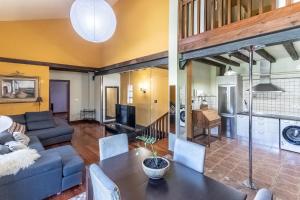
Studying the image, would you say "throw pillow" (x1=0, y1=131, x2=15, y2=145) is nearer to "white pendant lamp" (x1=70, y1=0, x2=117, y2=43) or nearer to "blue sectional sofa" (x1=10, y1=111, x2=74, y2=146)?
"blue sectional sofa" (x1=10, y1=111, x2=74, y2=146)

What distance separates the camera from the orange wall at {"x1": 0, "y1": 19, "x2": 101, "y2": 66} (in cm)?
514

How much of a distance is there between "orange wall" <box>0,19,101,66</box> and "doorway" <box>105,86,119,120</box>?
1.34 m

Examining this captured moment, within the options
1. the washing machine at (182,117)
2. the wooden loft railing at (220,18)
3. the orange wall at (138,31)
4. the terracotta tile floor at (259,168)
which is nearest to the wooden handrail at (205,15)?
the wooden loft railing at (220,18)

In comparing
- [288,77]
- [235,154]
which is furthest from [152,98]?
[288,77]

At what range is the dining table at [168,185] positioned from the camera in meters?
1.23

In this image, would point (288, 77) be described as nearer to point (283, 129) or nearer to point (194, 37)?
point (283, 129)

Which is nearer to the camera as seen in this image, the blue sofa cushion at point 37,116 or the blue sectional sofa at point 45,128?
the blue sectional sofa at point 45,128

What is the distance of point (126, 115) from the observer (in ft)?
18.2

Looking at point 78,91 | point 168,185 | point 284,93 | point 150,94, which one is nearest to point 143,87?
point 150,94

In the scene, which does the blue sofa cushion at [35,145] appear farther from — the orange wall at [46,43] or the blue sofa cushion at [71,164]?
the orange wall at [46,43]

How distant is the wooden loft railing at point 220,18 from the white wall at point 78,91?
235 inches

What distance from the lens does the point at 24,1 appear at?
3.89 m

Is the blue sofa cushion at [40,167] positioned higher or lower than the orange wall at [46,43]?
lower

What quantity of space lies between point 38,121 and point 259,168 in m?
5.62
